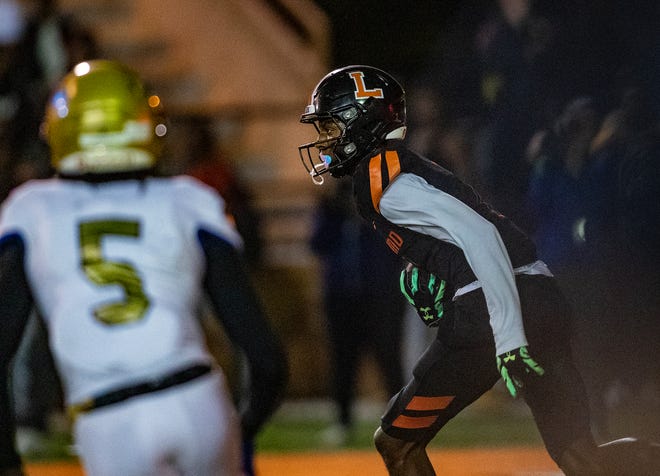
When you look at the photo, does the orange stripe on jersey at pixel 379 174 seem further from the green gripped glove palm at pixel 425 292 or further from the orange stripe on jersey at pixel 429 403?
the orange stripe on jersey at pixel 429 403

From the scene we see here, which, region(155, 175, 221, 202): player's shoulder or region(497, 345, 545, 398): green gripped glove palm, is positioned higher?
region(155, 175, 221, 202): player's shoulder

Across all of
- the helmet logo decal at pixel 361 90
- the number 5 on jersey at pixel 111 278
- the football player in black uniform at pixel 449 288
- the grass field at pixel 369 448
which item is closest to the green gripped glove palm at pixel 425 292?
the football player in black uniform at pixel 449 288

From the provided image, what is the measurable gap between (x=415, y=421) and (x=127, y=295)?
178 cm

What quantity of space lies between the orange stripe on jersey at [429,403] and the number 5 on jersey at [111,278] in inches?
66.3

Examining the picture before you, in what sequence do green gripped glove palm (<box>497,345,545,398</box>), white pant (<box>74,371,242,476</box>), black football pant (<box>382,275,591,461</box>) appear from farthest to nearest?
black football pant (<box>382,275,591,461</box>) → green gripped glove palm (<box>497,345,545,398</box>) → white pant (<box>74,371,242,476</box>)

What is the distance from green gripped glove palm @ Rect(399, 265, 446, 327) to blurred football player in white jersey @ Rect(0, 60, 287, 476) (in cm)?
138

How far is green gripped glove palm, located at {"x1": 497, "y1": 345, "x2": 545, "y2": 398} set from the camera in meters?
3.96

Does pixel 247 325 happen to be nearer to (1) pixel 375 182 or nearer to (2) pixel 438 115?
(1) pixel 375 182

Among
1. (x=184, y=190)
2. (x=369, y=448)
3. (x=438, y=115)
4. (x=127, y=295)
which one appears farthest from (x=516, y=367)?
(x=438, y=115)

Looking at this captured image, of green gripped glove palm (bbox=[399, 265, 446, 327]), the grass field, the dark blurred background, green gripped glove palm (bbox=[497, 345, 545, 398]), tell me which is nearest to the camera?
green gripped glove palm (bbox=[497, 345, 545, 398])

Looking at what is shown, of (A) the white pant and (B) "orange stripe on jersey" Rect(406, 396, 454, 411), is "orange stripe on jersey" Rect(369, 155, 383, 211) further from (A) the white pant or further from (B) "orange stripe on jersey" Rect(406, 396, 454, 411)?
(A) the white pant

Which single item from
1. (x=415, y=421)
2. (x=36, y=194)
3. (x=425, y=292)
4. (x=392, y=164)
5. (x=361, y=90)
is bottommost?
(x=415, y=421)

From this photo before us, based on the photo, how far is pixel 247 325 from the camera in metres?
2.99

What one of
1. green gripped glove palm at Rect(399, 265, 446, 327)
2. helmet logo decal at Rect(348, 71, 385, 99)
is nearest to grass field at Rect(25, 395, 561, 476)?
green gripped glove palm at Rect(399, 265, 446, 327)
